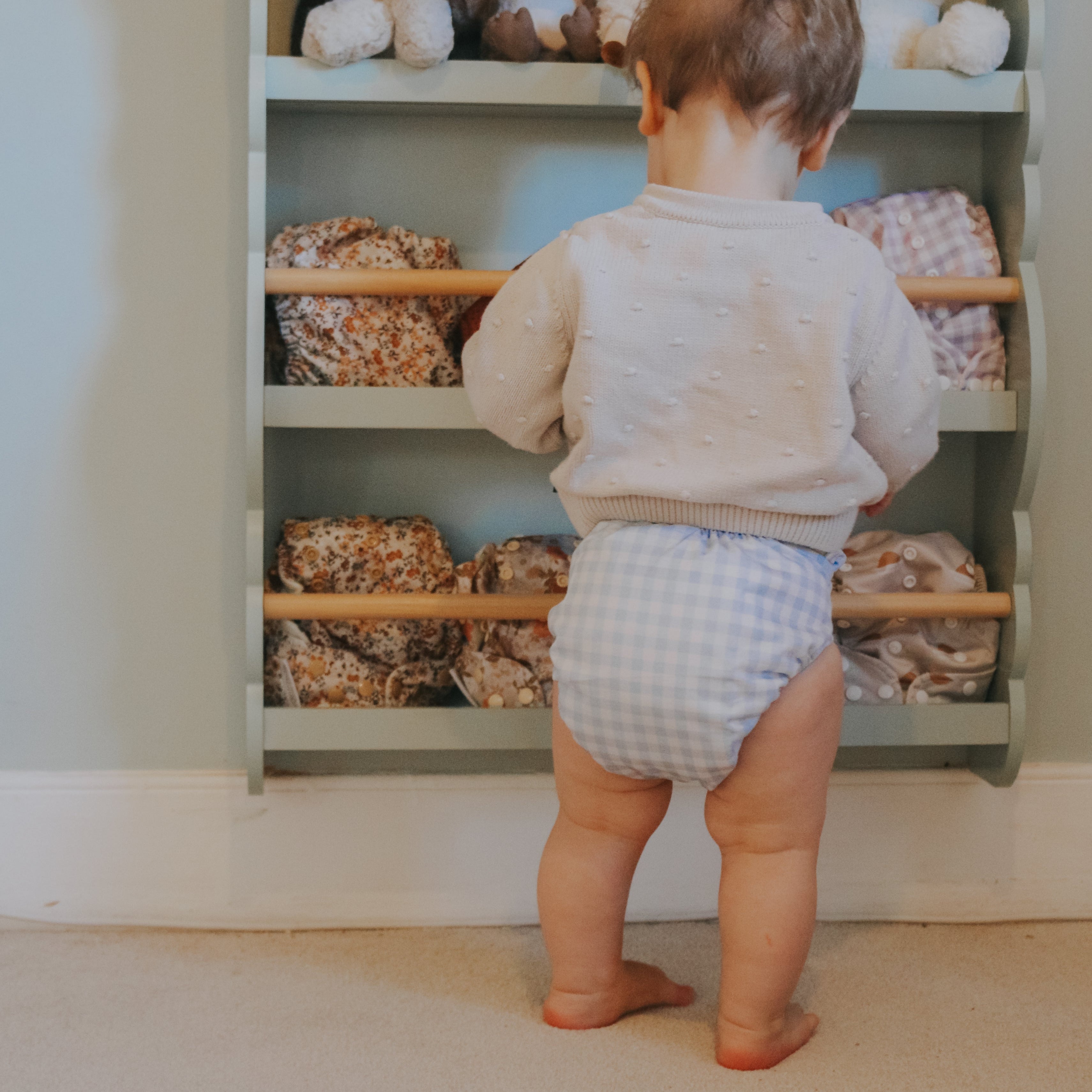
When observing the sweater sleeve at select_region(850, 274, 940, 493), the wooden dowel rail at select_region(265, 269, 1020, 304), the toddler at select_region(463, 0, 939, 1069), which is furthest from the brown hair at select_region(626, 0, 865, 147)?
the wooden dowel rail at select_region(265, 269, 1020, 304)

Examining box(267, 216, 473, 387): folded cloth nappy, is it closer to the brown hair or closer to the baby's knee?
the brown hair

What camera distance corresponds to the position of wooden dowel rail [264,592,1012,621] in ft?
3.94

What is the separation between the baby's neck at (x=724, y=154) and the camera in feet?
3.09

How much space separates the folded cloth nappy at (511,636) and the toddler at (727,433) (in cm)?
26

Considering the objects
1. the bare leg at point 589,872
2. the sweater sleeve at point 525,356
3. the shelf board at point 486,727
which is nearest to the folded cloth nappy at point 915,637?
the shelf board at point 486,727

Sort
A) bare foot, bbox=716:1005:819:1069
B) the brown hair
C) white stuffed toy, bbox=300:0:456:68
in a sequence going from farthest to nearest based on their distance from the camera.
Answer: white stuffed toy, bbox=300:0:456:68 → bare foot, bbox=716:1005:819:1069 → the brown hair

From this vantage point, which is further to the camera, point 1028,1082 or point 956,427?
point 956,427

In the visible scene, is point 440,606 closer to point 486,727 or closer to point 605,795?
point 486,727

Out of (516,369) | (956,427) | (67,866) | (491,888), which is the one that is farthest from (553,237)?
(67,866)

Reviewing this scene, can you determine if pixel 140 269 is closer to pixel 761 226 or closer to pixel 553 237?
pixel 553 237

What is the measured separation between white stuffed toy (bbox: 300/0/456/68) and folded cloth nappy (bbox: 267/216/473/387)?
192 mm

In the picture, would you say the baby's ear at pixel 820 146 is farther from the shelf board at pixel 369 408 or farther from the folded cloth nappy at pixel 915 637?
the folded cloth nappy at pixel 915 637

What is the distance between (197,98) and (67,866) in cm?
101

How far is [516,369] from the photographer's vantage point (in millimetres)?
1005
